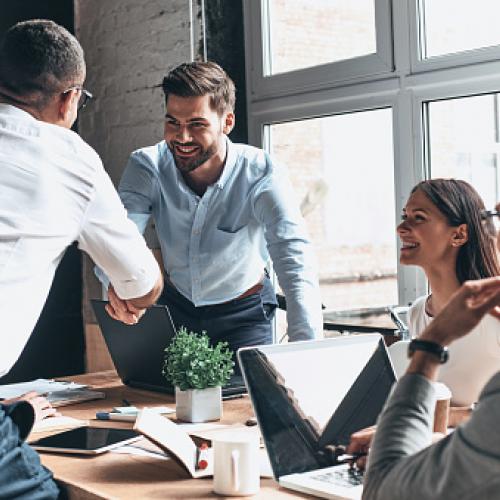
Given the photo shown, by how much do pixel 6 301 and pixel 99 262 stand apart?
0.35 m


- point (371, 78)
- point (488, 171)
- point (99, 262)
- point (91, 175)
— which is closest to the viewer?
point (91, 175)

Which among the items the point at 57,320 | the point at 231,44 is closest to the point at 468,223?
the point at 231,44

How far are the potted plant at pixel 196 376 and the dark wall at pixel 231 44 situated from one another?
2057mm

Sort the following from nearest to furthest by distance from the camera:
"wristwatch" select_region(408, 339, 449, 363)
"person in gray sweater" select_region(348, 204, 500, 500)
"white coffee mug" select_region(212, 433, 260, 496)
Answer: "person in gray sweater" select_region(348, 204, 500, 500) → "wristwatch" select_region(408, 339, 449, 363) → "white coffee mug" select_region(212, 433, 260, 496)

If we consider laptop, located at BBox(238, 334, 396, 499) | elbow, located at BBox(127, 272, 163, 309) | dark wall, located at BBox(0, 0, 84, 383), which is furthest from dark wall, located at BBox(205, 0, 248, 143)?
laptop, located at BBox(238, 334, 396, 499)

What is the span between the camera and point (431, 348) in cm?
127

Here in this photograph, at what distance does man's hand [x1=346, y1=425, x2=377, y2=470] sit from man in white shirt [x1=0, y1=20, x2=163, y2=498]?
60 cm

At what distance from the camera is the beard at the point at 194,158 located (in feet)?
9.95

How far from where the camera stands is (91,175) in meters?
1.96

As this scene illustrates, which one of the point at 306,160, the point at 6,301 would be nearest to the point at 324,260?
the point at 306,160

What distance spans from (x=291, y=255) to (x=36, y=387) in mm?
897

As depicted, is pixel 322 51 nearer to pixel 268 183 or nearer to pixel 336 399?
pixel 268 183

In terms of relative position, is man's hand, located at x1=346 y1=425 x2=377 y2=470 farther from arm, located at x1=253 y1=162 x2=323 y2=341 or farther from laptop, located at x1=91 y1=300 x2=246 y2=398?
arm, located at x1=253 y1=162 x2=323 y2=341

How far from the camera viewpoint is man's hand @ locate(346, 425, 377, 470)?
5.70ft
